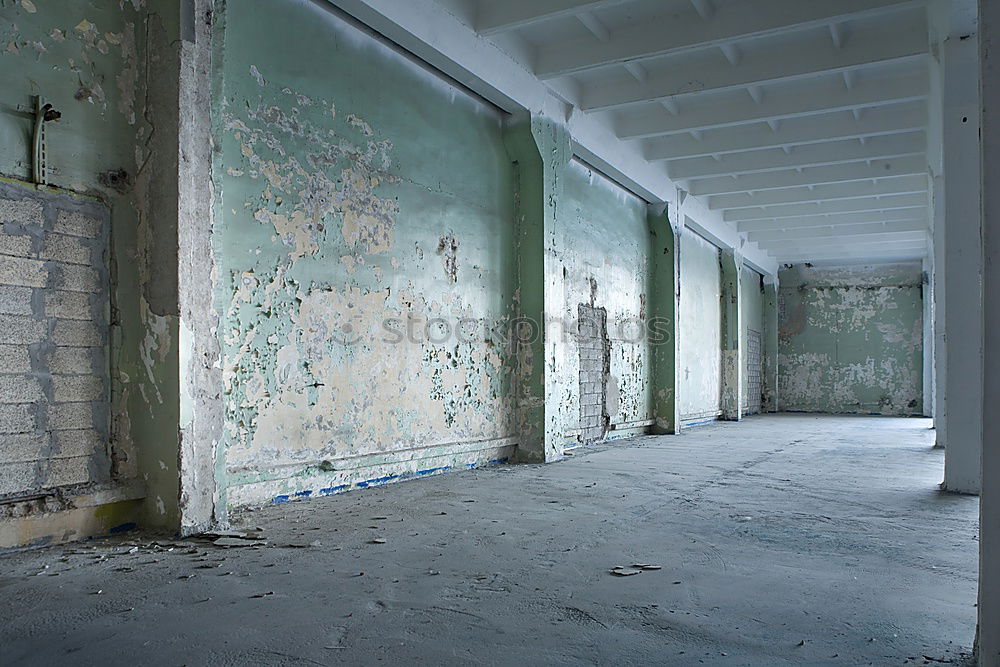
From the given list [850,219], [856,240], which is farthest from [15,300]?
[856,240]

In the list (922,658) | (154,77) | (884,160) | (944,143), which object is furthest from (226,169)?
(884,160)

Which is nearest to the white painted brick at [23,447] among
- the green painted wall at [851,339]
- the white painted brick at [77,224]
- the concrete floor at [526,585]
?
the concrete floor at [526,585]

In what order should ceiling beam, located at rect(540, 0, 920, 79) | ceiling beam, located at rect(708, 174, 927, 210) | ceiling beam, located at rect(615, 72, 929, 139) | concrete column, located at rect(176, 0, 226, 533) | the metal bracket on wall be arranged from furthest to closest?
ceiling beam, located at rect(708, 174, 927, 210)
ceiling beam, located at rect(615, 72, 929, 139)
ceiling beam, located at rect(540, 0, 920, 79)
concrete column, located at rect(176, 0, 226, 533)
the metal bracket on wall

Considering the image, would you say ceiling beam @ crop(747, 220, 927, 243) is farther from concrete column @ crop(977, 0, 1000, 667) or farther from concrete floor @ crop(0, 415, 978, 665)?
concrete column @ crop(977, 0, 1000, 667)

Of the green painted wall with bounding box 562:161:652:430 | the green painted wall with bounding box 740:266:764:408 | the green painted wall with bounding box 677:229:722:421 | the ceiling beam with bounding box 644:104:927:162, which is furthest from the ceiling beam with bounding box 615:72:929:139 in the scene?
the green painted wall with bounding box 740:266:764:408

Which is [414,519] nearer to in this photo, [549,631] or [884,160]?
[549,631]

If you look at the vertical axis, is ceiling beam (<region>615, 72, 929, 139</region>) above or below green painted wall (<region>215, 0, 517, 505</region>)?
above

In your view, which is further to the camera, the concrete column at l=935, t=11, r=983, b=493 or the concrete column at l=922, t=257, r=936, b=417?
the concrete column at l=922, t=257, r=936, b=417

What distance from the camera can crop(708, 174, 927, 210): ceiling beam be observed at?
11.0 meters

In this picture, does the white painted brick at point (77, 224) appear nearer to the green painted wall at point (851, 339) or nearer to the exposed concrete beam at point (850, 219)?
the exposed concrete beam at point (850, 219)

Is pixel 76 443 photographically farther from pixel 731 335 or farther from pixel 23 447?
pixel 731 335

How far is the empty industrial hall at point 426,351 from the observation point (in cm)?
266

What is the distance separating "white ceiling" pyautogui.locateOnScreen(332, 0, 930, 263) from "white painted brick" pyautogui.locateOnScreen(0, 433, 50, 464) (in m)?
3.56

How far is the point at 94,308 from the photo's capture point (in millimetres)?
3861
